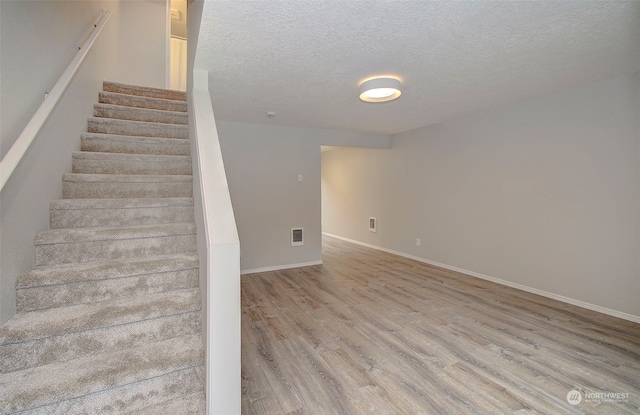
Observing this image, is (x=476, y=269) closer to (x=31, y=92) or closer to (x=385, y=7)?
(x=385, y=7)

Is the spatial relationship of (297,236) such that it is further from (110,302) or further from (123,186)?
(110,302)

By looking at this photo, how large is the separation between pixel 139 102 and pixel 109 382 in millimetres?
2890

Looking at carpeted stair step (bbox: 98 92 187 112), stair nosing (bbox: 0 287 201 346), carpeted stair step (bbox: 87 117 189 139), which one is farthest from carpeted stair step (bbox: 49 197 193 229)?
carpeted stair step (bbox: 98 92 187 112)

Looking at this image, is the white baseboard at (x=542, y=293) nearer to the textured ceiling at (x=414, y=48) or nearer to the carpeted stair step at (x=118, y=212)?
the textured ceiling at (x=414, y=48)

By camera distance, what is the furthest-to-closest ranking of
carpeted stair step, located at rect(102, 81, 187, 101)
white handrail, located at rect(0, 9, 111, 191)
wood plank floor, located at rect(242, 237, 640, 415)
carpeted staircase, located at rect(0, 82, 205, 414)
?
1. carpeted stair step, located at rect(102, 81, 187, 101)
2. wood plank floor, located at rect(242, 237, 640, 415)
3. carpeted staircase, located at rect(0, 82, 205, 414)
4. white handrail, located at rect(0, 9, 111, 191)

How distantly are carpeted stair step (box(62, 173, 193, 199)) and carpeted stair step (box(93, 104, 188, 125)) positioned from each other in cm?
93

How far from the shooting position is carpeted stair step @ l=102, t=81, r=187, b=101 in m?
3.18

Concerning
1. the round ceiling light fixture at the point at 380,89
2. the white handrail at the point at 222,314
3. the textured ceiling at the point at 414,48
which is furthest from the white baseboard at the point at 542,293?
the white handrail at the point at 222,314

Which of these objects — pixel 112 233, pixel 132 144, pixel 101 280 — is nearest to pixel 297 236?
pixel 132 144

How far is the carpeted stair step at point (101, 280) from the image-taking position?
1538mm

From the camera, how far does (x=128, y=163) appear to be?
2.50 metres

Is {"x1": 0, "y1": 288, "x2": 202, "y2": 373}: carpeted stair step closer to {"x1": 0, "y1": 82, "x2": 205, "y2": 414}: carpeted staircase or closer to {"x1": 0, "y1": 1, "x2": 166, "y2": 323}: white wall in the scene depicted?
{"x1": 0, "y1": 82, "x2": 205, "y2": 414}: carpeted staircase

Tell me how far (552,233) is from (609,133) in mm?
1126

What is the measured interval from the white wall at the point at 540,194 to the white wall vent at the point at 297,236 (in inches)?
75.2
